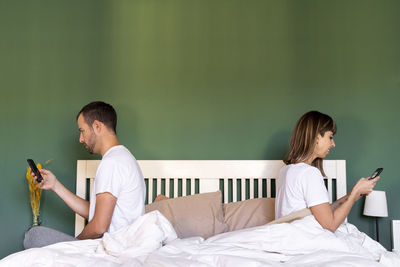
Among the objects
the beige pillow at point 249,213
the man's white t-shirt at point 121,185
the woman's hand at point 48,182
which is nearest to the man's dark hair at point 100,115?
the man's white t-shirt at point 121,185

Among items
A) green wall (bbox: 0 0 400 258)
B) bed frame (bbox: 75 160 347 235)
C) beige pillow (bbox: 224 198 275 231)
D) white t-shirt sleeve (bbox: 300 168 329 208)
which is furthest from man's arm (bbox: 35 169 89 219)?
white t-shirt sleeve (bbox: 300 168 329 208)

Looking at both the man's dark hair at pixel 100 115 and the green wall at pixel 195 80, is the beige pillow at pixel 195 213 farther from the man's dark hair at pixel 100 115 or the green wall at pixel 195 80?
the man's dark hair at pixel 100 115

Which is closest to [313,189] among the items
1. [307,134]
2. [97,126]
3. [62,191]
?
[307,134]

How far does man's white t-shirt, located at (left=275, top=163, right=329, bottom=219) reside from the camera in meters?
1.77

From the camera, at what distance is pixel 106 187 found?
5.76ft

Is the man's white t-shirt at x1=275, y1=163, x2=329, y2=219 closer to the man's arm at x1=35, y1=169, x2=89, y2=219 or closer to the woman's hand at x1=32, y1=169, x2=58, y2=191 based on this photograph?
the man's arm at x1=35, y1=169, x2=89, y2=219

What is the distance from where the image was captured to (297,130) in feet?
6.49

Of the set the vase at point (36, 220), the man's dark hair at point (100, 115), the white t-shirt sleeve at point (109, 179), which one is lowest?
the vase at point (36, 220)

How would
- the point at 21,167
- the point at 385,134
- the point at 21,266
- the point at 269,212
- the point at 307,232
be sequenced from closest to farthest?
the point at 21,266
the point at 307,232
the point at 269,212
the point at 385,134
the point at 21,167

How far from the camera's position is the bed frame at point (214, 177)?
2.59 metres

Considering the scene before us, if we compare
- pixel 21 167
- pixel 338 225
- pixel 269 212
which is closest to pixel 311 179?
pixel 338 225

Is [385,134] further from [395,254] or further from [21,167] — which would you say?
[21,167]

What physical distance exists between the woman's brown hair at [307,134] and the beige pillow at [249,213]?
0.47m

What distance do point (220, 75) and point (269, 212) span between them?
1.01m
